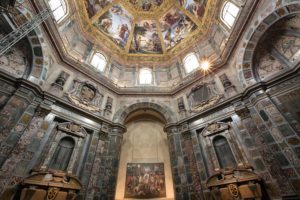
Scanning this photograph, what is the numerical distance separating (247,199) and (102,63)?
1364 centimetres

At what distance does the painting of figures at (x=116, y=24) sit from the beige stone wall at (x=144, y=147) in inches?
362

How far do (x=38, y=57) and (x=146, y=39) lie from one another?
36.0 feet

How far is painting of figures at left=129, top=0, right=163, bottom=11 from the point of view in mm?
16331

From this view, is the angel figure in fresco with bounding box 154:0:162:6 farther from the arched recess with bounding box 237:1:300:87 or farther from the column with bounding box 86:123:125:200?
the column with bounding box 86:123:125:200

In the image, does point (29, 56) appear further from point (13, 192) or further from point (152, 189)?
point (152, 189)

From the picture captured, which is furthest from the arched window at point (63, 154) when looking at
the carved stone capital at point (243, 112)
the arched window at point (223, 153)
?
the carved stone capital at point (243, 112)

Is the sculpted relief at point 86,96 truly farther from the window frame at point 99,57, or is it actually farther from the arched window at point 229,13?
the arched window at point 229,13

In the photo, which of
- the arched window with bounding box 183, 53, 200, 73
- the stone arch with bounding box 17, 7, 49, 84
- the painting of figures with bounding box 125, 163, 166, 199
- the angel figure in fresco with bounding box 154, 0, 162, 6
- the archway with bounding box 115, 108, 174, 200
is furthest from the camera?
the angel figure in fresco with bounding box 154, 0, 162, 6

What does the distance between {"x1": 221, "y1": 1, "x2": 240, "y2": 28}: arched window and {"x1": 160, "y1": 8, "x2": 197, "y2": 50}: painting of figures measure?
3564 millimetres

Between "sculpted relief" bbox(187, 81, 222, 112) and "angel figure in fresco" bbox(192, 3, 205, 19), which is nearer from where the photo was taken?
"sculpted relief" bbox(187, 81, 222, 112)

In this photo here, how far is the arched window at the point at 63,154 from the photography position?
7614mm

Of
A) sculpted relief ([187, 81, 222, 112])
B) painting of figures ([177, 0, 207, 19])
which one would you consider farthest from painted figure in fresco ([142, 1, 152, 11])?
sculpted relief ([187, 81, 222, 112])

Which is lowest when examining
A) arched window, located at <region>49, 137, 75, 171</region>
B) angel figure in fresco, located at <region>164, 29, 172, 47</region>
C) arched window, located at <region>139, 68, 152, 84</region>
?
arched window, located at <region>49, 137, 75, 171</region>

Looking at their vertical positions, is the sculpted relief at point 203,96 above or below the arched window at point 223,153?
above
